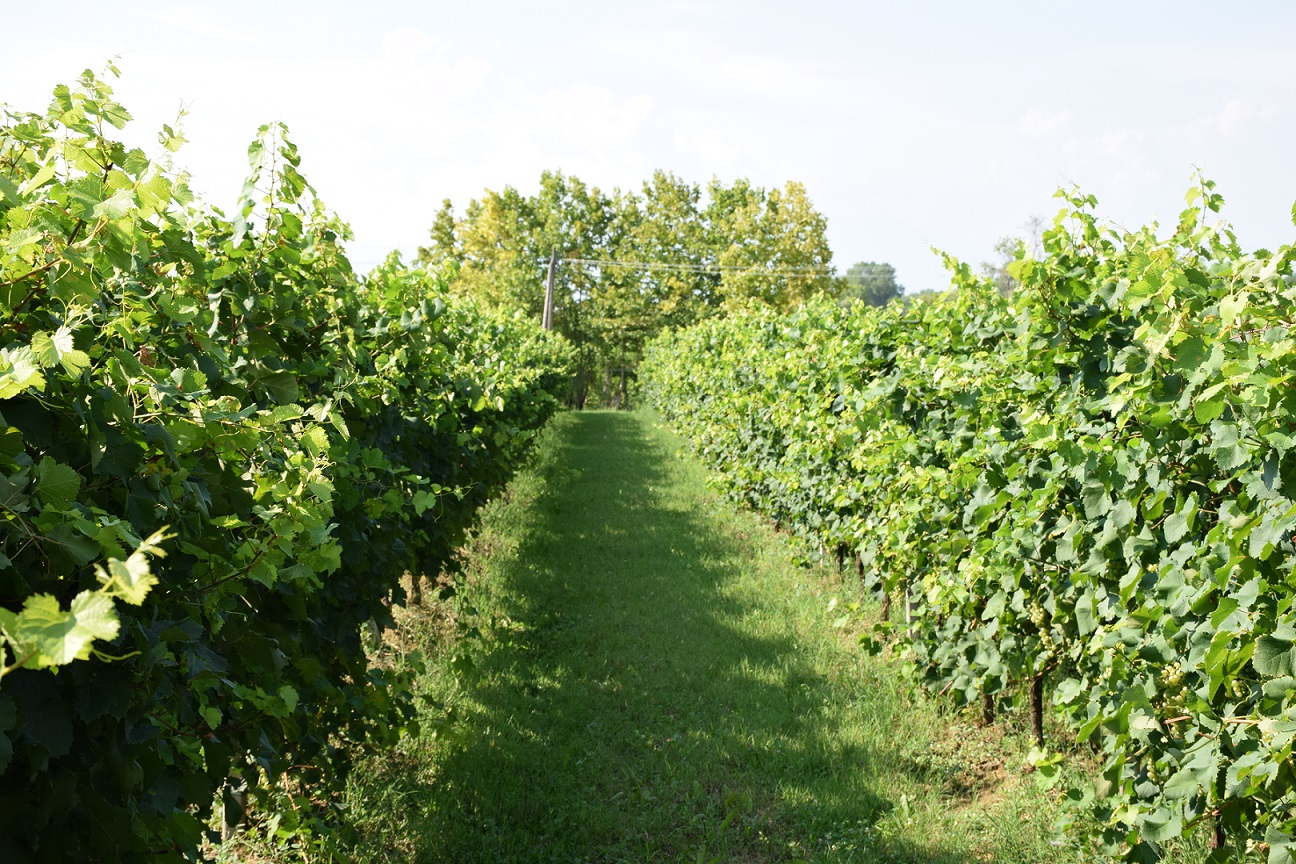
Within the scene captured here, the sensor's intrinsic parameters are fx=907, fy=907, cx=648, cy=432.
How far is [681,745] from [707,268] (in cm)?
4477

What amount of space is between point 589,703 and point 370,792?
5.26ft

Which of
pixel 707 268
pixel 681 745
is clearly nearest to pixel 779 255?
pixel 707 268

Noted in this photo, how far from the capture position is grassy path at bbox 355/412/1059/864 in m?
4.05

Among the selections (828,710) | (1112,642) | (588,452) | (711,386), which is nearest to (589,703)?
(828,710)

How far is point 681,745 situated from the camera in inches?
197

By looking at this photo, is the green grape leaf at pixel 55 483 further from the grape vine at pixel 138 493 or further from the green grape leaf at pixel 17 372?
the green grape leaf at pixel 17 372

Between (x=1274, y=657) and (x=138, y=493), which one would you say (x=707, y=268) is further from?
(x=138, y=493)

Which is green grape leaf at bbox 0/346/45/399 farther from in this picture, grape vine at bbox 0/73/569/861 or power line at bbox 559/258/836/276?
power line at bbox 559/258/836/276

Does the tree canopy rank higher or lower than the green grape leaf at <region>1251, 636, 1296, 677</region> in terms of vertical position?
higher

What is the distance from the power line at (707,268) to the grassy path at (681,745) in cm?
3580

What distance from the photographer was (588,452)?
749 inches

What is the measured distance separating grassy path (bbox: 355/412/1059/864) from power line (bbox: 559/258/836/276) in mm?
35799

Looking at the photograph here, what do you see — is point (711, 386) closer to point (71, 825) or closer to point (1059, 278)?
point (1059, 278)

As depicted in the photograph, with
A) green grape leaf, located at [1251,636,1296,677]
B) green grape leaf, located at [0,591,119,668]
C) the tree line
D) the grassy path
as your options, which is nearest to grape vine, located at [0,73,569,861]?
green grape leaf, located at [0,591,119,668]
